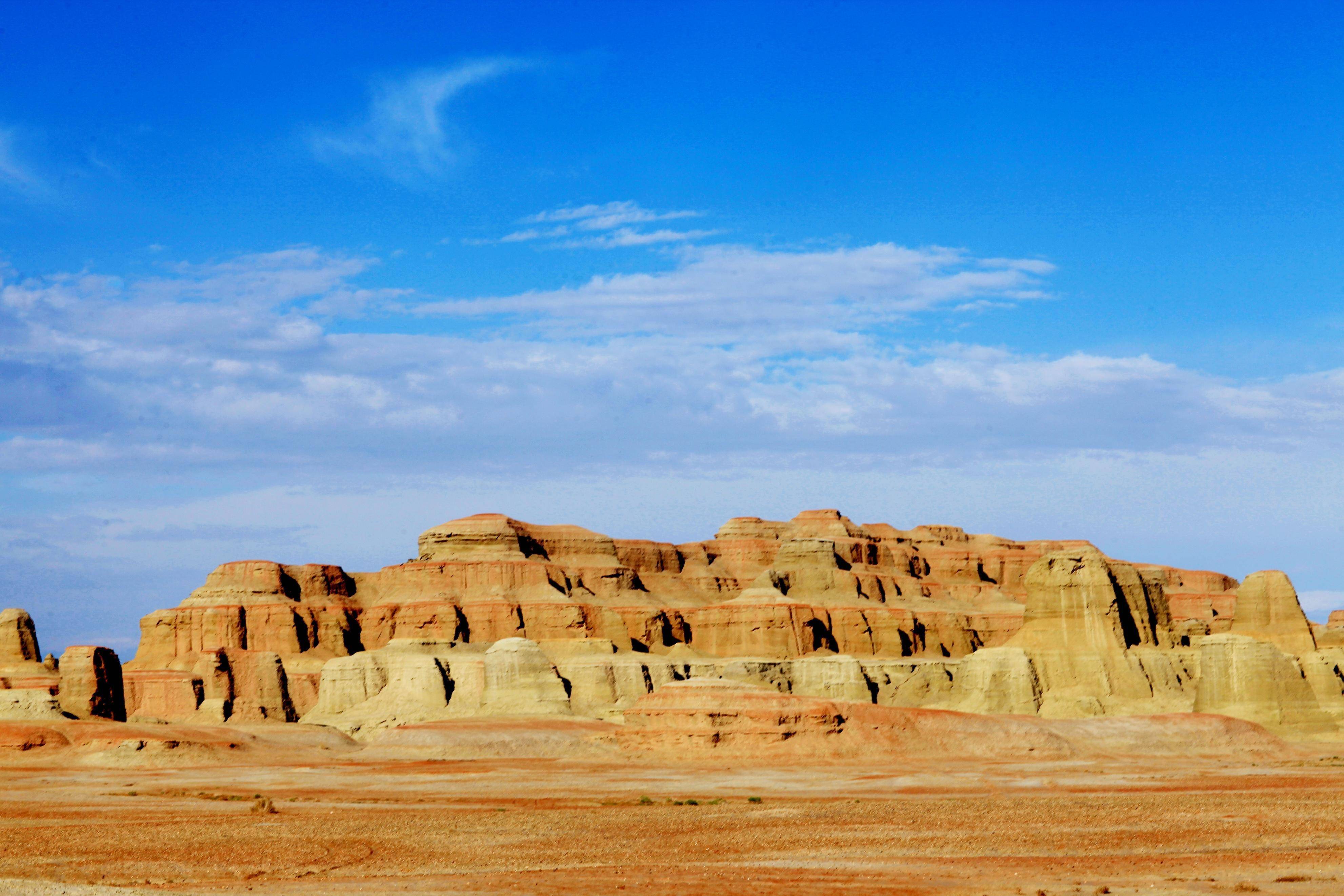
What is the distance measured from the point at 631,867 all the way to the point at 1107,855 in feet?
39.3

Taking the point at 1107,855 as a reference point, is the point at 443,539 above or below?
above

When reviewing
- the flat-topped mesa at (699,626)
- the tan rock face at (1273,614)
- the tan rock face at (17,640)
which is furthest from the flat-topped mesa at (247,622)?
the tan rock face at (1273,614)

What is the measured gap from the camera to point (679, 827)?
46250mm

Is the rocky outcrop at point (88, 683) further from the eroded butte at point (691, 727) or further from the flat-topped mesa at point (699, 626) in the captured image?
the flat-topped mesa at point (699, 626)

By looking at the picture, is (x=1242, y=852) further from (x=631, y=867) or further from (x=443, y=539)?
(x=443, y=539)

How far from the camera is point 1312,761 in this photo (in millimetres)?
74562

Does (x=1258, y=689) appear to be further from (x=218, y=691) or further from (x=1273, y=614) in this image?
(x=218, y=691)

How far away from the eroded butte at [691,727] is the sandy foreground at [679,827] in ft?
0.80

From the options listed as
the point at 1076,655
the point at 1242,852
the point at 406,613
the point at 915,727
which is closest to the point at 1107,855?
the point at 1242,852

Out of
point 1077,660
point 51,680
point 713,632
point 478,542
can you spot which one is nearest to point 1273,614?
point 1077,660

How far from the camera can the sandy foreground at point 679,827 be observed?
35.2 metres

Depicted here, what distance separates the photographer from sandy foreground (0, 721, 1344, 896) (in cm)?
3516

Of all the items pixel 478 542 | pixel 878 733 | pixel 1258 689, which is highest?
pixel 478 542

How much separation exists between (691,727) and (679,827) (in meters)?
29.2
